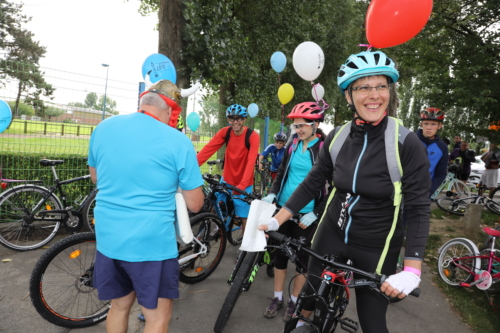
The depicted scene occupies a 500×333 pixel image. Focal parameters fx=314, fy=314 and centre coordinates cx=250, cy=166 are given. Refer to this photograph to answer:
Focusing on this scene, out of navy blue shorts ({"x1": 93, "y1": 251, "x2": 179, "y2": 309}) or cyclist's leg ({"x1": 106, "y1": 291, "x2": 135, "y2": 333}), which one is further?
cyclist's leg ({"x1": 106, "y1": 291, "x2": 135, "y2": 333})

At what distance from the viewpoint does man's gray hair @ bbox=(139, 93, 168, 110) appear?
196cm

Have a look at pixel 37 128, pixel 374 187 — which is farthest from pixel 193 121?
pixel 374 187

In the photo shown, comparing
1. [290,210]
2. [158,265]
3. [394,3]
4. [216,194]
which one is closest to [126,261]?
[158,265]

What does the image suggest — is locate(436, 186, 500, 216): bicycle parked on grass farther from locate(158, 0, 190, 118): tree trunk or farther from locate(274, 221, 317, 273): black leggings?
locate(158, 0, 190, 118): tree trunk

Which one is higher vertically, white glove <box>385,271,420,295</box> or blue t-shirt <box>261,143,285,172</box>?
blue t-shirt <box>261,143,285,172</box>

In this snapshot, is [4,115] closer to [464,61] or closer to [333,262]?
[333,262]

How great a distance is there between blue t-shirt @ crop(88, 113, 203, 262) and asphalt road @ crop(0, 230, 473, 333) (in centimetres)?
146

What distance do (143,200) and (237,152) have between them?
2.79 m

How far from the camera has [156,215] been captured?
1870 mm

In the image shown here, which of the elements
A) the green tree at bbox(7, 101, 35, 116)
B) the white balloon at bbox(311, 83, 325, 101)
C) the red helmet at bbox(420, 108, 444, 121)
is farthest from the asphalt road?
the white balloon at bbox(311, 83, 325, 101)

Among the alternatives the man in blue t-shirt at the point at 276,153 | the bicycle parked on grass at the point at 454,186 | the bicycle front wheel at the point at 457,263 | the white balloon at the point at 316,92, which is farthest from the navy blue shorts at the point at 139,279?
the bicycle parked on grass at the point at 454,186

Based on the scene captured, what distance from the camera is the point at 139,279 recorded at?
187 cm

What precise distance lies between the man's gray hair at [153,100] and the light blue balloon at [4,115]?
3.18 metres

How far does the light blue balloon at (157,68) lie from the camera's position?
185 inches
